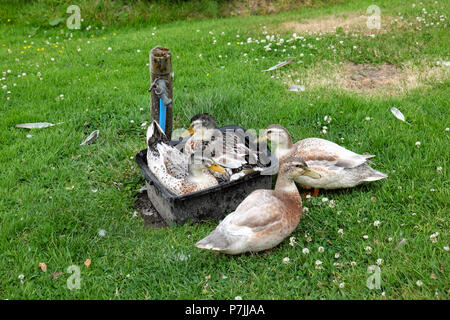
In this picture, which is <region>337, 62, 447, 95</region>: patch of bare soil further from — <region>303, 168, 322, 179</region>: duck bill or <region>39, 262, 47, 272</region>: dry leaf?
<region>39, 262, 47, 272</region>: dry leaf

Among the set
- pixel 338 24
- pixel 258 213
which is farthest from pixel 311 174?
pixel 338 24

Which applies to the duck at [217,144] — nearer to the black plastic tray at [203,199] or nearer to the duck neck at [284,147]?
the black plastic tray at [203,199]

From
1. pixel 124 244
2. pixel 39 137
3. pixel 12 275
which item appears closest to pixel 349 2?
pixel 39 137

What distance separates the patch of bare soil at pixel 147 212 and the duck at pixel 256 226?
89cm

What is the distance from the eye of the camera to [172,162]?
476 centimetres

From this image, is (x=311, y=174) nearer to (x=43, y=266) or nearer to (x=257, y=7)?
(x=43, y=266)

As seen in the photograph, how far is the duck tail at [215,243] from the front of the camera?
12.8ft

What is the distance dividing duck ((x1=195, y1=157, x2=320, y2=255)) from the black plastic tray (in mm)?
381

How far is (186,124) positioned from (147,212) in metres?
1.72

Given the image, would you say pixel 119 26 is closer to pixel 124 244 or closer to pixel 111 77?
pixel 111 77

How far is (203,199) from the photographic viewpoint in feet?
14.4

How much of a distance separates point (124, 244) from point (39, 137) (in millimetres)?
2489

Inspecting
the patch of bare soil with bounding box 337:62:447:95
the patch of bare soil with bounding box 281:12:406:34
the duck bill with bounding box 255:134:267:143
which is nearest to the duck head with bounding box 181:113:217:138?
the duck bill with bounding box 255:134:267:143

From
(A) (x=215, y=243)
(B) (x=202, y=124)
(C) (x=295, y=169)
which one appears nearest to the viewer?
(A) (x=215, y=243)
